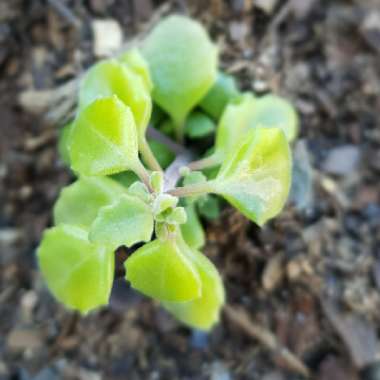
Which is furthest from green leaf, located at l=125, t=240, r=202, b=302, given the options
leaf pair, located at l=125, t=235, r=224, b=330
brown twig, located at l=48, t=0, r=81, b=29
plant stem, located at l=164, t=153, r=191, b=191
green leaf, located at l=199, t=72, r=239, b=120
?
A: brown twig, located at l=48, t=0, r=81, b=29

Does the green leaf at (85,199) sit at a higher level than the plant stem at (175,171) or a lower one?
lower

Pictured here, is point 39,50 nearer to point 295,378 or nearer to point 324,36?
point 324,36

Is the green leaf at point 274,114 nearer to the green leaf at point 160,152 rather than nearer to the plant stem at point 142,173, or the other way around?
the green leaf at point 160,152

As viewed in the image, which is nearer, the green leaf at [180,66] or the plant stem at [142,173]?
the plant stem at [142,173]

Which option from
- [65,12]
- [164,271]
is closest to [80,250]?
[164,271]

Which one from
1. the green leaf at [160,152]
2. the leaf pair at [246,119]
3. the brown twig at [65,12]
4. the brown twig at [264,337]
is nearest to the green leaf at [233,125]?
the leaf pair at [246,119]

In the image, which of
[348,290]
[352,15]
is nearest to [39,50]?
[352,15]
